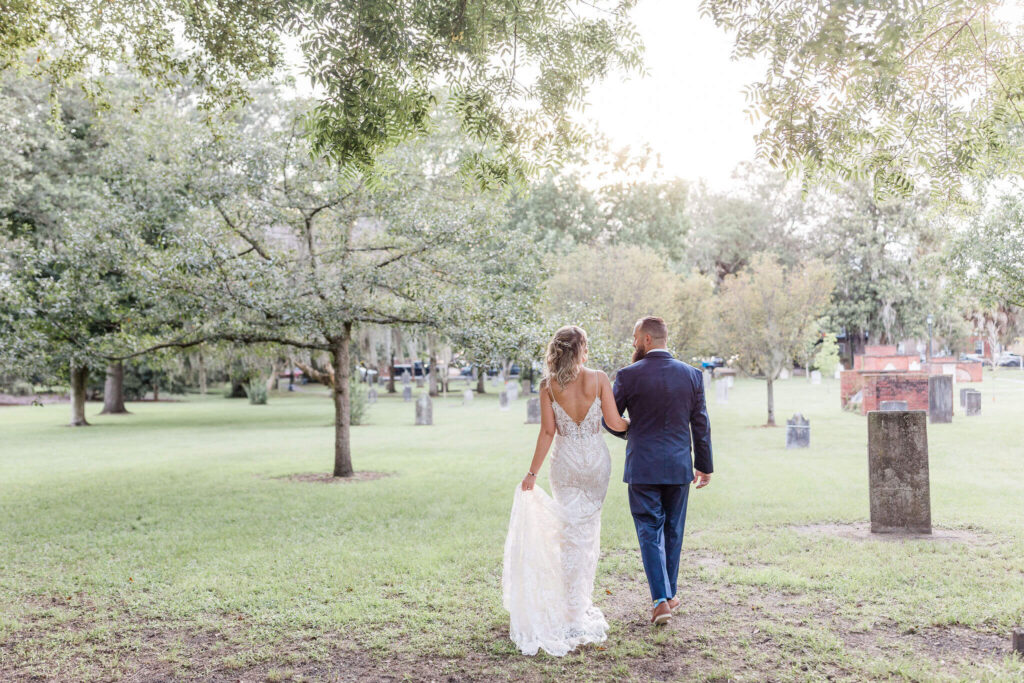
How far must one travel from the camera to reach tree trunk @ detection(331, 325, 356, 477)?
1359cm

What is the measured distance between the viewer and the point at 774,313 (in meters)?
22.1

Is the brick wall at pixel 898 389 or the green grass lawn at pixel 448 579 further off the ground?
the brick wall at pixel 898 389

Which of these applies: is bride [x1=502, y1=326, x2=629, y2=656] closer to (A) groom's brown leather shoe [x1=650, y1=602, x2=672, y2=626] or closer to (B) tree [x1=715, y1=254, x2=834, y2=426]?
(A) groom's brown leather shoe [x1=650, y1=602, x2=672, y2=626]

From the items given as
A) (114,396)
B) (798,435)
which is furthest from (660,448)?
(114,396)

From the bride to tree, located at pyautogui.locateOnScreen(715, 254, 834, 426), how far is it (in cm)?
1767

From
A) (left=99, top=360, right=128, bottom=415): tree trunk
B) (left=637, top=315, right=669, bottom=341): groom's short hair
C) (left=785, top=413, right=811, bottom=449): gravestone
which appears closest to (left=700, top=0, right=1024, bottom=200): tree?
(left=637, top=315, right=669, bottom=341): groom's short hair

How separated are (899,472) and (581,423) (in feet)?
14.9

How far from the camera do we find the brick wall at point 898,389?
21062 millimetres

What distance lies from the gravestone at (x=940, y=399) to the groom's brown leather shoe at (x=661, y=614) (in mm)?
18567

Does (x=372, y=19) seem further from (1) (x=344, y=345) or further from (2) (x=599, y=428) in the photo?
(1) (x=344, y=345)

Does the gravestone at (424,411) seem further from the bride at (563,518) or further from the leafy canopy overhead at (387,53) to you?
the bride at (563,518)

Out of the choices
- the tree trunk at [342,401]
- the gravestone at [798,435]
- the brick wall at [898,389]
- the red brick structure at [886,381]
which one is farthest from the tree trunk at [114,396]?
the brick wall at [898,389]

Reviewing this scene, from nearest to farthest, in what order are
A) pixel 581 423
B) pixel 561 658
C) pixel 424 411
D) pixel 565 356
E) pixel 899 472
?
A: pixel 561 658 → pixel 565 356 → pixel 581 423 → pixel 899 472 → pixel 424 411

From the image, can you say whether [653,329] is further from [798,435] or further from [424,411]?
[424,411]
